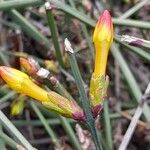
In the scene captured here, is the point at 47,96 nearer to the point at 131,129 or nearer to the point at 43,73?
the point at 43,73

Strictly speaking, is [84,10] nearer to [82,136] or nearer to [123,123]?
[123,123]

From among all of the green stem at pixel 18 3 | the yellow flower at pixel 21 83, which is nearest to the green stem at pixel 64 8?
the green stem at pixel 18 3

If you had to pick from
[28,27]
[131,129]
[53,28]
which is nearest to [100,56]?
[131,129]

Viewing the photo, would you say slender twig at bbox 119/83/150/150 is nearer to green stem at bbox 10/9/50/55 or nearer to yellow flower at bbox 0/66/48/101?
yellow flower at bbox 0/66/48/101

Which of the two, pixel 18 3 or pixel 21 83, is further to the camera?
pixel 18 3

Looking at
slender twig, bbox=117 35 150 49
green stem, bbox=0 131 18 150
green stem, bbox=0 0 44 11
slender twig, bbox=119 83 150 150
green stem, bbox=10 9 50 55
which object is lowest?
slender twig, bbox=119 83 150 150

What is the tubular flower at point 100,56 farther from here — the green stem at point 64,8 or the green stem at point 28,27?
the green stem at point 28,27

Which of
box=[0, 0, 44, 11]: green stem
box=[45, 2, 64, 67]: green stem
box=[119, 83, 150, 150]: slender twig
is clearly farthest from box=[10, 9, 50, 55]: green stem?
box=[119, 83, 150, 150]: slender twig

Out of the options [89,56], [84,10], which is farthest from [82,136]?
[84,10]

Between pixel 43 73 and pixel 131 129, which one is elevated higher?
pixel 43 73
